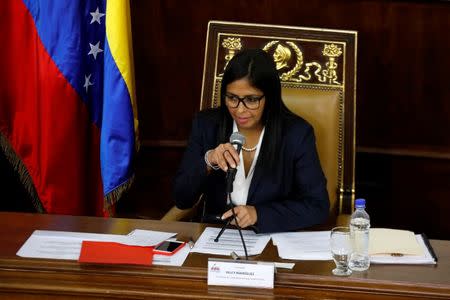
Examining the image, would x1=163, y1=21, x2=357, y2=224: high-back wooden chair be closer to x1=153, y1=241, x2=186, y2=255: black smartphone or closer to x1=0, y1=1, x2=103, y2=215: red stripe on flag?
x1=0, y1=1, x2=103, y2=215: red stripe on flag

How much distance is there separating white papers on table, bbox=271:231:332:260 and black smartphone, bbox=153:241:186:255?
26cm

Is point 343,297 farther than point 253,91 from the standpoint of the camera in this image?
No

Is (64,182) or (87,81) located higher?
(87,81)

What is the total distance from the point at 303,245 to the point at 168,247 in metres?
0.35

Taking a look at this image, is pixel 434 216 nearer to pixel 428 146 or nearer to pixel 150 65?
pixel 428 146

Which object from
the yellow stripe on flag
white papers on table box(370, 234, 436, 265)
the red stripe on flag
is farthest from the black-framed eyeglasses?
the red stripe on flag

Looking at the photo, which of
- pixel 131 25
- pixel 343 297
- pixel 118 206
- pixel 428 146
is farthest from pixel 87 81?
pixel 343 297

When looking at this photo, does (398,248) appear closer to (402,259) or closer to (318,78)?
(402,259)

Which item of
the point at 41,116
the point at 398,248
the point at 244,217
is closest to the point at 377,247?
the point at 398,248

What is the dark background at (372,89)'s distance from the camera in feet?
11.0

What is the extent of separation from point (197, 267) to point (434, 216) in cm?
190

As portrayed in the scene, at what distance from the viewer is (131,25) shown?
3492 millimetres

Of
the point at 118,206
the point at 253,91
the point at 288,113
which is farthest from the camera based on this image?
the point at 118,206

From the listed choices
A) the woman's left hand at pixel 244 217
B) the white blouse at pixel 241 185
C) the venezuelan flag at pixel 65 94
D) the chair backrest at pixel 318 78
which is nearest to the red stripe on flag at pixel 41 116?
the venezuelan flag at pixel 65 94
